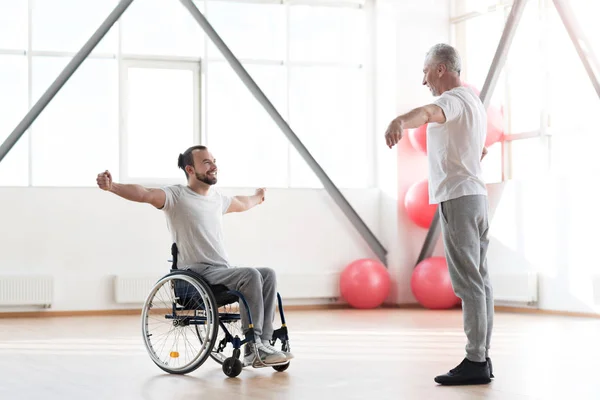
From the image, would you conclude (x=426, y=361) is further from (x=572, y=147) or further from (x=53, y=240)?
(x=53, y=240)

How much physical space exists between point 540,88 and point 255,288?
492cm

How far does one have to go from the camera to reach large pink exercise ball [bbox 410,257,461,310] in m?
7.97

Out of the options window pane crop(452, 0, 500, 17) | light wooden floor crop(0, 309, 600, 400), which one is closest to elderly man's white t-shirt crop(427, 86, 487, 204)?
light wooden floor crop(0, 309, 600, 400)

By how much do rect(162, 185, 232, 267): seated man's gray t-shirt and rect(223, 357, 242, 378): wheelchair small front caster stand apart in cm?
46

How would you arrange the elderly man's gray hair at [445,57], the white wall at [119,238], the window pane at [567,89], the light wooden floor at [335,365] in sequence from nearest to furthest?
1. the light wooden floor at [335,365]
2. the elderly man's gray hair at [445,57]
3. the window pane at [567,89]
4. the white wall at [119,238]

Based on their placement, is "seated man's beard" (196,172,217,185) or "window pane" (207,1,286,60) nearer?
"seated man's beard" (196,172,217,185)

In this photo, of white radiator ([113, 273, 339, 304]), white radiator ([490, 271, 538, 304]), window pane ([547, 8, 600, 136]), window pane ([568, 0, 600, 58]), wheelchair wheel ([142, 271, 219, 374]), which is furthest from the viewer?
white radiator ([113, 273, 339, 304])

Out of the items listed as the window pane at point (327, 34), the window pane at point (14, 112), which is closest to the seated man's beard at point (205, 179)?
the window pane at point (14, 112)

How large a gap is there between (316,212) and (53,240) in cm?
250

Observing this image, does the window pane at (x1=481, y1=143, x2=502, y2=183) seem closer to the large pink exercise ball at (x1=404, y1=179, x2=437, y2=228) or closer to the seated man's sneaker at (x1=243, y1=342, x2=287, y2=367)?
the large pink exercise ball at (x1=404, y1=179, x2=437, y2=228)

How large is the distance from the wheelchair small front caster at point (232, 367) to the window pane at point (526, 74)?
16.3 ft

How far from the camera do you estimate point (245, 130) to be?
28.5ft

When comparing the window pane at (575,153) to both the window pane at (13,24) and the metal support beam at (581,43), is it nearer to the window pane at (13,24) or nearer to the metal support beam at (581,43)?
the metal support beam at (581,43)

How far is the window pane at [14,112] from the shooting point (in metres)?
8.02
